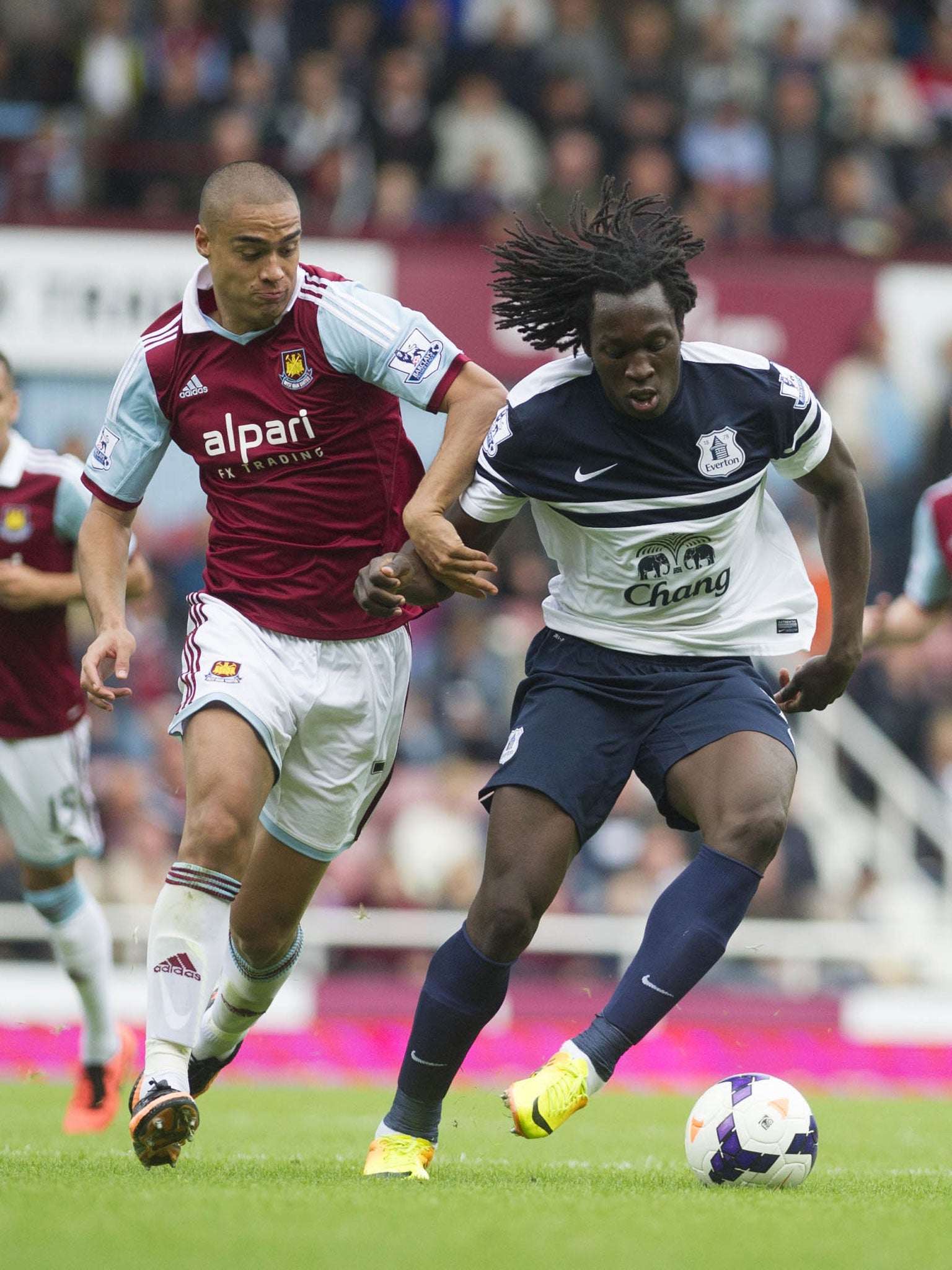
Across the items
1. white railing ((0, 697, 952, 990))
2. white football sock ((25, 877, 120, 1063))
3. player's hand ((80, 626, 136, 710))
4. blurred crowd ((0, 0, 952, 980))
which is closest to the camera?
player's hand ((80, 626, 136, 710))

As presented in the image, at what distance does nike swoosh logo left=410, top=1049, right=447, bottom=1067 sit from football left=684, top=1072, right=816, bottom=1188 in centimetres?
71

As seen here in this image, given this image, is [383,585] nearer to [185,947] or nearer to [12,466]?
[185,947]

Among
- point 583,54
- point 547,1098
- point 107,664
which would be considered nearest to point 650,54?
point 583,54

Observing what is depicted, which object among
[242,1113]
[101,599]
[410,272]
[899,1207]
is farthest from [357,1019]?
[899,1207]

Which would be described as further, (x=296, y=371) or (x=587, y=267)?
(x=296, y=371)

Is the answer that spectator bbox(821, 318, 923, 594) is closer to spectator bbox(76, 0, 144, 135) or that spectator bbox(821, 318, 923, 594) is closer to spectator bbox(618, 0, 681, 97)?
spectator bbox(618, 0, 681, 97)

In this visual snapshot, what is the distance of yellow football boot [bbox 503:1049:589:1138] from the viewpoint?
4.77 meters

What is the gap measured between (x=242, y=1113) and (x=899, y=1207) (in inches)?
174

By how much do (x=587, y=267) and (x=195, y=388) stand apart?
1254 mm

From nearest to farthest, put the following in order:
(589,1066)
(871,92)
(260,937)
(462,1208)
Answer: (462,1208) → (589,1066) → (260,937) → (871,92)

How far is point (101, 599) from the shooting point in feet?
18.7

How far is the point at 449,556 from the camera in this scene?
17.0 ft

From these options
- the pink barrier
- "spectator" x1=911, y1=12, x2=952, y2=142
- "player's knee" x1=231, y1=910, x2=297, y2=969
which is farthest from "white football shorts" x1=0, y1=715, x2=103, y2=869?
"spectator" x1=911, y1=12, x2=952, y2=142

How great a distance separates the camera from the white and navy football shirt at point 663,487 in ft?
17.6
